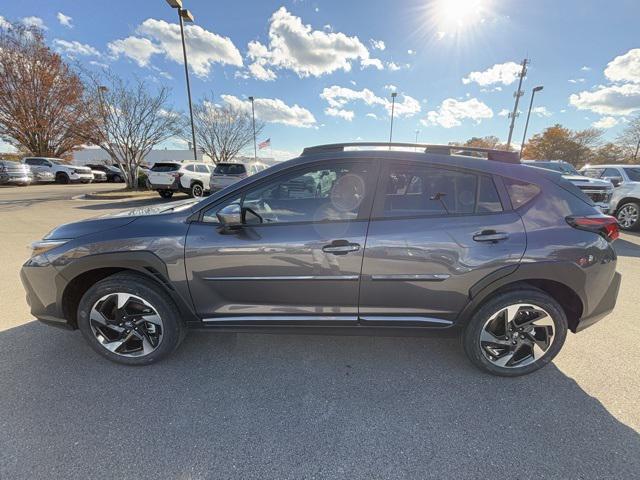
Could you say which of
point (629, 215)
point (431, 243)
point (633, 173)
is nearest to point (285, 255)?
point (431, 243)

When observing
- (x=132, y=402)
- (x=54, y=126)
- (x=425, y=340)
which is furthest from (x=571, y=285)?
(x=54, y=126)

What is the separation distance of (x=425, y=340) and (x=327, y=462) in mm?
1578

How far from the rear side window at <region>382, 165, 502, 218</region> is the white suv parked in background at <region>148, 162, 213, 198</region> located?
1296cm

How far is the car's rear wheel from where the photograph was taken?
26.6ft

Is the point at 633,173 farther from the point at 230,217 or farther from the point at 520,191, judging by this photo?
the point at 230,217

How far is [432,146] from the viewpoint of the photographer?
7.97 feet

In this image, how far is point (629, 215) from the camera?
8273 mm

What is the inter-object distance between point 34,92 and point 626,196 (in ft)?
115

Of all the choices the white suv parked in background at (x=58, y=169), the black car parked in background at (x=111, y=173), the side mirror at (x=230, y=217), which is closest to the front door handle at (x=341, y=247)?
the side mirror at (x=230, y=217)

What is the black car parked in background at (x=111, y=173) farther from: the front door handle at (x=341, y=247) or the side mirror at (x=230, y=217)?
the front door handle at (x=341, y=247)

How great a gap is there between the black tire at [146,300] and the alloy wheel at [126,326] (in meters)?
0.03

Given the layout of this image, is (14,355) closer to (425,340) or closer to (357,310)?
(357,310)

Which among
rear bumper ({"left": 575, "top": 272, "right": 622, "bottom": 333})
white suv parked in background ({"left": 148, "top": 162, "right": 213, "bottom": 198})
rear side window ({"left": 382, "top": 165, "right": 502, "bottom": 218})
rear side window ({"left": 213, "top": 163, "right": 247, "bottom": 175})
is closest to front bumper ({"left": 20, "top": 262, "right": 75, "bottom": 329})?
rear side window ({"left": 382, "top": 165, "right": 502, "bottom": 218})

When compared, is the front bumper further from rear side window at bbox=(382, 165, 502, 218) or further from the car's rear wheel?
the car's rear wheel
